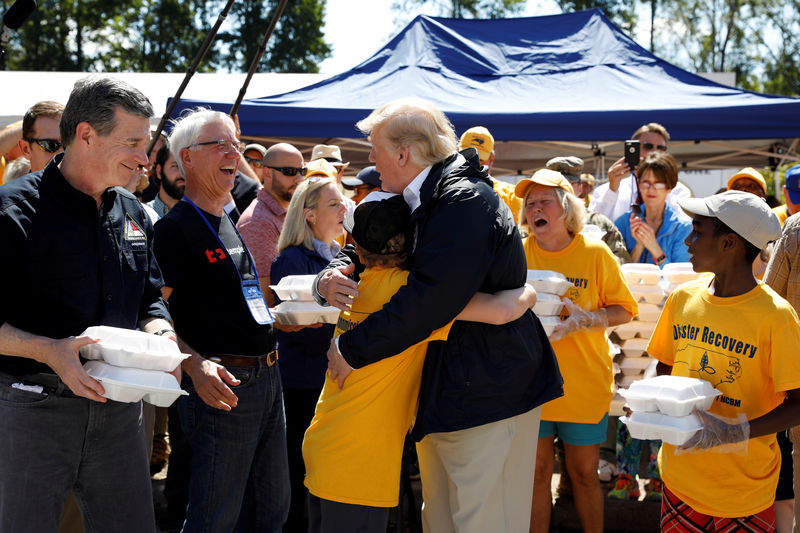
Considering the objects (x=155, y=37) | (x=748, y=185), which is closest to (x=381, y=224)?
(x=748, y=185)

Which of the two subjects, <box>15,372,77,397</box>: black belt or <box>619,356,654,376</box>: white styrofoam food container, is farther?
<box>619,356,654,376</box>: white styrofoam food container

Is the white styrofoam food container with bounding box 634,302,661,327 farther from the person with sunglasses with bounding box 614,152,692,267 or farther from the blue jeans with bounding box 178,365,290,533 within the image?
the blue jeans with bounding box 178,365,290,533

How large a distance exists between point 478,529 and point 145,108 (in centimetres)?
182

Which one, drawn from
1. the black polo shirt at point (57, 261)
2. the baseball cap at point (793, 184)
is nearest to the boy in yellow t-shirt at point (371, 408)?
the black polo shirt at point (57, 261)

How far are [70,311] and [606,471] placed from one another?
13.2ft

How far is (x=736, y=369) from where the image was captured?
273 centimetres

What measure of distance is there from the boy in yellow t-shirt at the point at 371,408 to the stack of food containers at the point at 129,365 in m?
Result: 0.58

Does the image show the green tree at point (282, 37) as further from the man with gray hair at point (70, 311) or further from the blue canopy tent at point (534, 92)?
the man with gray hair at point (70, 311)

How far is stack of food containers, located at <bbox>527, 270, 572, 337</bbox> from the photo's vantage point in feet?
11.3

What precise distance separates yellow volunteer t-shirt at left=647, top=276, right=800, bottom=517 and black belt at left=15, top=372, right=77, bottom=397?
2184mm

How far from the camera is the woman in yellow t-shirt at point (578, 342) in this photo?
12.5 feet

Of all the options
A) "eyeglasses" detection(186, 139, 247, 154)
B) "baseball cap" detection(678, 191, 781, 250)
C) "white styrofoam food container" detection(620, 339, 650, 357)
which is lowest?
"white styrofoam food container" detection(620, 339, 650, 357)

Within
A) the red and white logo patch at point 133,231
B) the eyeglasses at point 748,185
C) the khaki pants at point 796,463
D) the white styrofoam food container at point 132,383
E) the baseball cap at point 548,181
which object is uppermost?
the red and white logo patch at point 133,231

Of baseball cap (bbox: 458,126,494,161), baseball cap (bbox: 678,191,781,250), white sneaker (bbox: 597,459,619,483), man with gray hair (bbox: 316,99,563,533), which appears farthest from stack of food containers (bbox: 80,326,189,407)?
white sneaker (bbox: 597,459,619,483)
